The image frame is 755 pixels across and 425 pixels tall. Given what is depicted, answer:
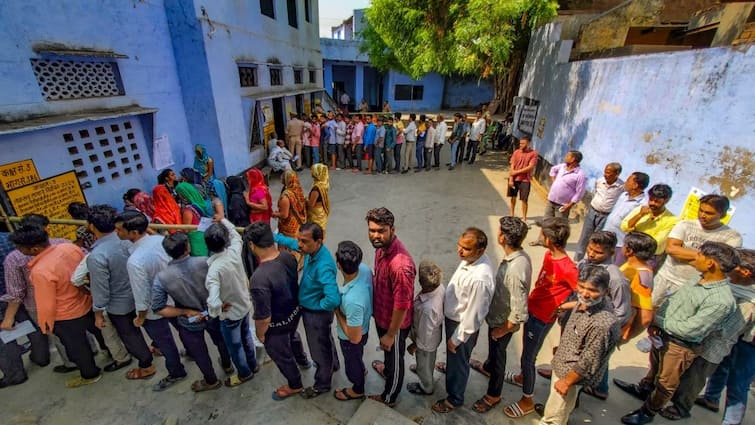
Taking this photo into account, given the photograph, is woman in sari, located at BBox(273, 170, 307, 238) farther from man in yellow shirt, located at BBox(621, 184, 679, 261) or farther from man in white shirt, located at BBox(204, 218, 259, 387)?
man in yellow shirt, located at BBox(621, 184, 679, 261)

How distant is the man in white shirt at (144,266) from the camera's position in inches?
96.7

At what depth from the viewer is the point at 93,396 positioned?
2.81 m

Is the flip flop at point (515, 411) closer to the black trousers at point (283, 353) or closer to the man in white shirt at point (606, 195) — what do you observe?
the black trousers at point (283, 353)

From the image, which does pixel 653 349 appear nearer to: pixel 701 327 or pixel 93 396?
pixel 701 327

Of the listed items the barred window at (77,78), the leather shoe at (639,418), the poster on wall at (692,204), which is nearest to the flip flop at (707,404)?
the leather shoe at (639,418)

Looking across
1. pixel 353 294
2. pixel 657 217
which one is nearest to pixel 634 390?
pixel 657 217

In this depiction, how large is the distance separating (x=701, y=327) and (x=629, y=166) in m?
3.79

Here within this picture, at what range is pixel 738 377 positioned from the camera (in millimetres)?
2336

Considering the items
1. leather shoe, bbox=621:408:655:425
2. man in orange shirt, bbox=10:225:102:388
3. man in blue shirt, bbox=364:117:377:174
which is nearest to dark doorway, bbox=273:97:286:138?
man in blue shirt, bbox=364:117:377:174

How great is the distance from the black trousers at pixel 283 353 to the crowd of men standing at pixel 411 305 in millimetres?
10

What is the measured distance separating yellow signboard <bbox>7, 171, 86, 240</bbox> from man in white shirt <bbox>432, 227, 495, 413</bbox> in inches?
181

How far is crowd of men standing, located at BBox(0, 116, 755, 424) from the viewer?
7.09 feet

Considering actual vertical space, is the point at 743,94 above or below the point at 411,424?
above

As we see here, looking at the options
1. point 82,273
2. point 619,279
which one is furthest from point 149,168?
point 619,279
